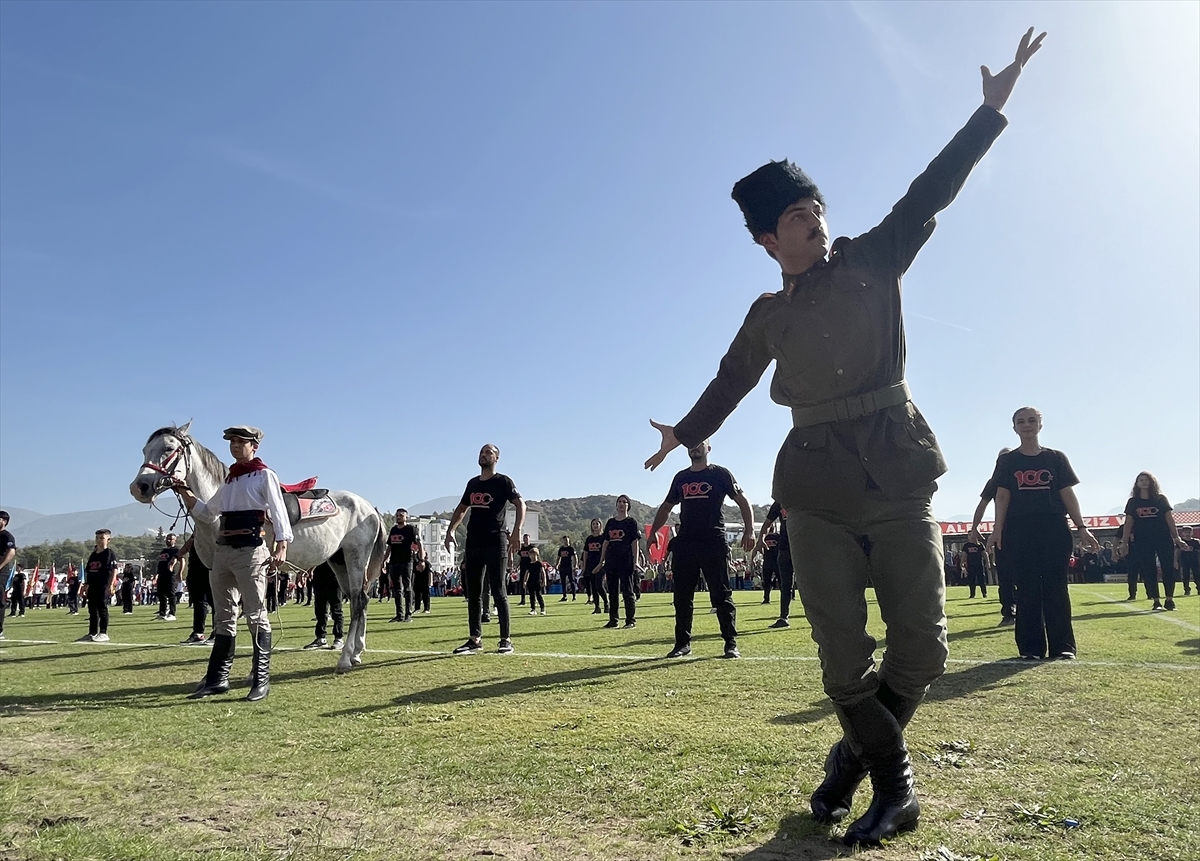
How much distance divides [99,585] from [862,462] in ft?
49.2

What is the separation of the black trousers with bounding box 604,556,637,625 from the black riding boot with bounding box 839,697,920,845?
10.9m

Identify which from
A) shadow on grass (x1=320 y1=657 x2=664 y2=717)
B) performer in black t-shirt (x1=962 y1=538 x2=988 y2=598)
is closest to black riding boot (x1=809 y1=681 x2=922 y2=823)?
shadow on grass (x1=320 y1=657 x2=664 y2=717)

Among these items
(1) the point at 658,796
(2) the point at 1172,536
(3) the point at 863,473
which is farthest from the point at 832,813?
(2) the point at 1172,536

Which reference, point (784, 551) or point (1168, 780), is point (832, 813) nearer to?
point (1168, 780)

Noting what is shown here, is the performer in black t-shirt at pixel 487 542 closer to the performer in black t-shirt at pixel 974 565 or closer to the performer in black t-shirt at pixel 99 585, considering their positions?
the performer in black t-shirt at pixel 99 585

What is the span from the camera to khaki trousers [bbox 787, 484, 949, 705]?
2881 millimetres

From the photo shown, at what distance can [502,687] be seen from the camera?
21.2 feet

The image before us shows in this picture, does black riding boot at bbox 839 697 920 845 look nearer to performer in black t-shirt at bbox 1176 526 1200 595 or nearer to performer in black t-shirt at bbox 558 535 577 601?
performer in black t-shirt at bbox 1176 526 1200 595

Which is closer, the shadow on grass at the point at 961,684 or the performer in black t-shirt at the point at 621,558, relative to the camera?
the shadow on grass at the point at 961,684

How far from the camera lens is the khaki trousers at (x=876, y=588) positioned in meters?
2.88

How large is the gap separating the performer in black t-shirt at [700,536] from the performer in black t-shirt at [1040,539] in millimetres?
2529

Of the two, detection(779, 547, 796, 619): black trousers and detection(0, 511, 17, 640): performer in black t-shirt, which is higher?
detection(0, 511, 17, 640): performer in black t-shirt

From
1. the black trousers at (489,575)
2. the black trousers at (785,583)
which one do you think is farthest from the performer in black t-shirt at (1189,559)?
the black trousers at (489,575)

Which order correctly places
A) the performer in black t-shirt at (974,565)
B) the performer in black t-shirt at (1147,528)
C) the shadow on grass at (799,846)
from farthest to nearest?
the performer in black t-shirt at (974,565)
the performer in black t-shirt at (1147,528)
the shadow on grass at (799,846)
